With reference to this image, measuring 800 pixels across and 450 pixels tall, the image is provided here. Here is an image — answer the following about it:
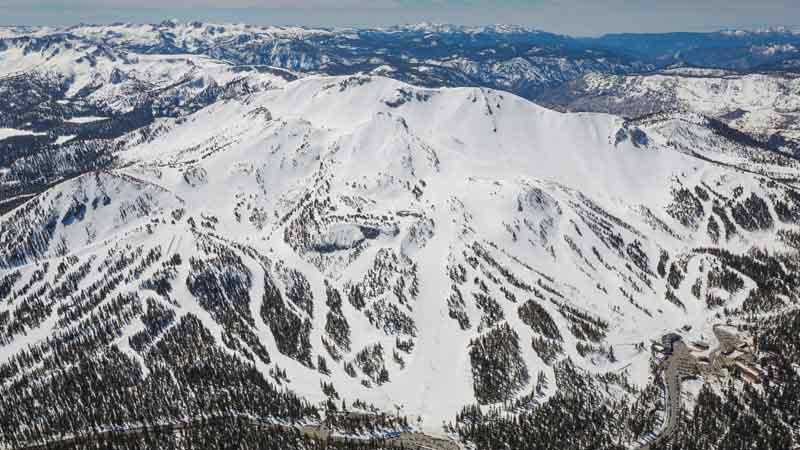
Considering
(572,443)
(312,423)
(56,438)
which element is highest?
(572,443)

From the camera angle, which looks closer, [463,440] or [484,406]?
[463,440]

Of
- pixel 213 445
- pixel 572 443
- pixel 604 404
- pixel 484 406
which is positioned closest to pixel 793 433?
pixel 604 404

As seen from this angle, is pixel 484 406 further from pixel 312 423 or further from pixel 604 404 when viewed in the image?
pixel 312 423

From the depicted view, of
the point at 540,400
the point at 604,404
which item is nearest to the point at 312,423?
A: the point at 540,400

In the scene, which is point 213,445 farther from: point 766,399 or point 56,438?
point 766,399

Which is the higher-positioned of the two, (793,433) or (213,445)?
(793,433)

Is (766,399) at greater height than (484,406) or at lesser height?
greater
